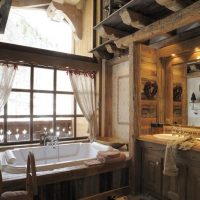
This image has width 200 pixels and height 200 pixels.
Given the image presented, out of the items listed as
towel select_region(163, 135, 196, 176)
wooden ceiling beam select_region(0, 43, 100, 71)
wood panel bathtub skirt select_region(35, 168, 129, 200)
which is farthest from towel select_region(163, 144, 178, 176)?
wooden ceiling beam select_region(0, 43, 100, 71)

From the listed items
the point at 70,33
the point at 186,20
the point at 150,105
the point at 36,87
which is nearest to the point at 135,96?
the point at 150,105

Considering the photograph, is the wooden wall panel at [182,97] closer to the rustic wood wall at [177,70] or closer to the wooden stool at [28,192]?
the rustic wood wall at [177,70]

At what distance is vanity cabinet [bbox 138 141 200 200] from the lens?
2.25 metres

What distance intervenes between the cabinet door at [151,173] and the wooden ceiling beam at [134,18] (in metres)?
1.73

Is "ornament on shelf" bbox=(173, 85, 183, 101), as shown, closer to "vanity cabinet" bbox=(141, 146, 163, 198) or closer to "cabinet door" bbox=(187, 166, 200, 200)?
"vanity cabinet" bbox=(141, 146, 163, 198)

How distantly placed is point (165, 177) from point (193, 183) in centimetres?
40

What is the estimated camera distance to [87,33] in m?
4.49

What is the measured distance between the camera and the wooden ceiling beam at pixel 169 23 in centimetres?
218

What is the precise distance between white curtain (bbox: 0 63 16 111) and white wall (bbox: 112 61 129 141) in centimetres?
192

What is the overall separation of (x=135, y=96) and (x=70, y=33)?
2.57 metres

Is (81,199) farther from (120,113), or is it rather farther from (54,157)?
(120,113)

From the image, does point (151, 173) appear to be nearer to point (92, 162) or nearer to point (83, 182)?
point (92, 162)

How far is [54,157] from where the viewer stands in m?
3.55

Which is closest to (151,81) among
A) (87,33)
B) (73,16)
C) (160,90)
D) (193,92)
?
(160,90)
